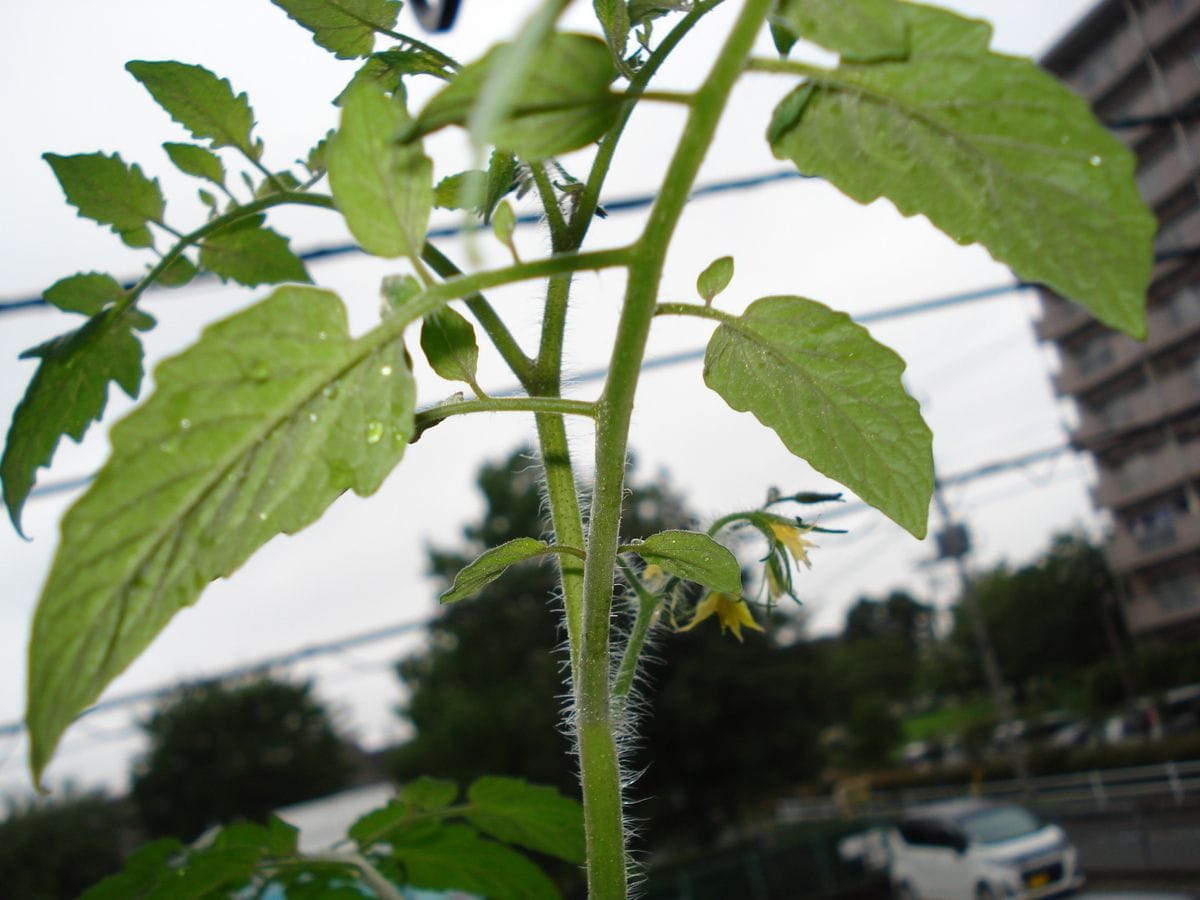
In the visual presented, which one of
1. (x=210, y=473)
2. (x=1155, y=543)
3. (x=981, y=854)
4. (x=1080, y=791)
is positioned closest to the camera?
(x=210, y=473)

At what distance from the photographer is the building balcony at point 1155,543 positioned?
38.6 feet

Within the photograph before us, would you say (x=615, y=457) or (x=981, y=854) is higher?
(x=615, y=457)

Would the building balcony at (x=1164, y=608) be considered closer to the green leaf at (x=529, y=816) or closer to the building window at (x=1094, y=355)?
→ the building window at (x=1094, y=355)

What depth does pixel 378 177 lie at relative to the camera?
0.26 m

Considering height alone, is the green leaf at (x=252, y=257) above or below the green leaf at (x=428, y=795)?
above

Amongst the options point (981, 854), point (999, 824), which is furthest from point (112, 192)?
point (999, 824)

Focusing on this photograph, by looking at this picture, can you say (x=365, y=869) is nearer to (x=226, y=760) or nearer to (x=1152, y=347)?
(x=1152, y=347)

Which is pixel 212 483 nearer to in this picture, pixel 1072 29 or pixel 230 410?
pixel 230 410

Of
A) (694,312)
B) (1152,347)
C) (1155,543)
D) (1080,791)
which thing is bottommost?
(1080,791)

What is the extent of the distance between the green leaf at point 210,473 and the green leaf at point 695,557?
0.13 metres

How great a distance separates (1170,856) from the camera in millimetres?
8906

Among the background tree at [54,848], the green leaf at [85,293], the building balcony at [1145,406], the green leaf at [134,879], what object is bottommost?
the background tree at [54,848]

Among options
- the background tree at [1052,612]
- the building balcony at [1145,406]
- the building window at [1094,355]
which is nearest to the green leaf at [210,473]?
the building balcony at [1145,406]

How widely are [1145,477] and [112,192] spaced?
13951 mm
